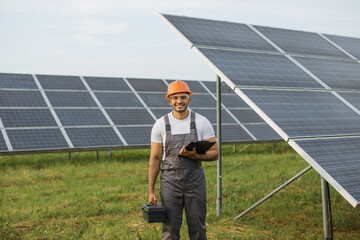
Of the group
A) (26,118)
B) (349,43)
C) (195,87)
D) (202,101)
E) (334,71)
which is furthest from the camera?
(195,87)

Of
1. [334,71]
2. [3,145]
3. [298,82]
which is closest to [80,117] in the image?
[3,145]

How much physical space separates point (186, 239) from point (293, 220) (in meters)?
2.35

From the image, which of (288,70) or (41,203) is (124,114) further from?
(288,70)

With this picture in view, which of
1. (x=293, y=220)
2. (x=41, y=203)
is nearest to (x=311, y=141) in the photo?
(x=293, y=220)

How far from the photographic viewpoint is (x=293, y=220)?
784cm

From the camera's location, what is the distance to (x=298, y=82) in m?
6.91

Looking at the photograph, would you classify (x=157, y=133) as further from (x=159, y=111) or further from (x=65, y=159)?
(x=159, y=111)

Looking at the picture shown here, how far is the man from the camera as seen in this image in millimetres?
4621

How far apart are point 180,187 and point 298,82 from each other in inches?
127

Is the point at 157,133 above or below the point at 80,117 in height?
below

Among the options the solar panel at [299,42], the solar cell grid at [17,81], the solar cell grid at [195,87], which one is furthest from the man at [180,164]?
the solar cell grid at [195,87]

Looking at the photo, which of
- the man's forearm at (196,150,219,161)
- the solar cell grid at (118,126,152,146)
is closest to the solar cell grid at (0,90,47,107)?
the solar cell grid at (118,126,152,146)

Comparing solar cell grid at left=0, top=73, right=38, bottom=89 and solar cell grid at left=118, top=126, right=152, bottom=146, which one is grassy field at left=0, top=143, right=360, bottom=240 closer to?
solar cell grid at left=118, top=126, right=152, bottom=146

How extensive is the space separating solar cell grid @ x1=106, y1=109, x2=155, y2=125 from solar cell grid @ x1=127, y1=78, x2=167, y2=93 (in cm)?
194
